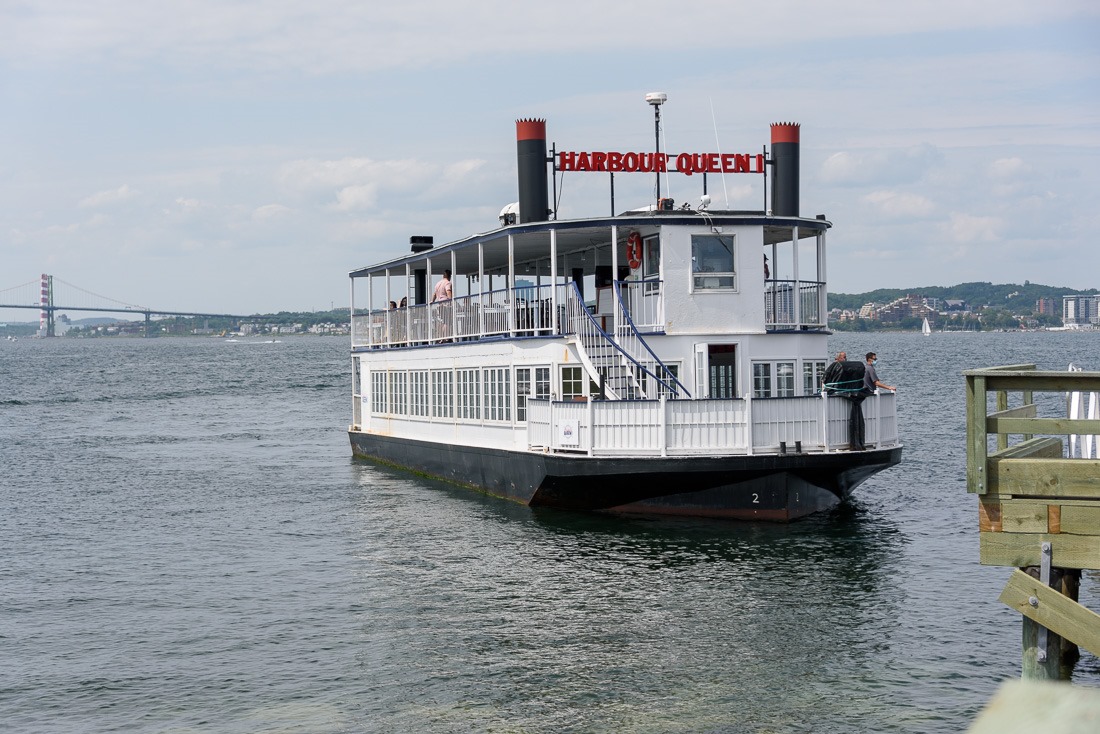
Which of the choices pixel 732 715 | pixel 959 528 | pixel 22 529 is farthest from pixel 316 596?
pixel 959 528

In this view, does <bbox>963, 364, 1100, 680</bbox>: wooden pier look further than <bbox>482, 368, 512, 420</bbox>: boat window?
No

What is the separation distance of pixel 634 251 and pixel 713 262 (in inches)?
71.3

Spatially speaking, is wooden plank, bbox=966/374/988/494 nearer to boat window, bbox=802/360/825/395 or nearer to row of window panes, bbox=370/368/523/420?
boat window, bbox=802/360/825/395

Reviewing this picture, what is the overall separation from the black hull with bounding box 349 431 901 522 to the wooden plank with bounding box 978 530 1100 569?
1040 centimetres

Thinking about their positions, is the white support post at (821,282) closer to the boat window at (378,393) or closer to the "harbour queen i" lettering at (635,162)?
the "harbour queen i" lettering at (635,162)

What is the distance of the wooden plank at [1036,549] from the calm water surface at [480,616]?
84.8 inches

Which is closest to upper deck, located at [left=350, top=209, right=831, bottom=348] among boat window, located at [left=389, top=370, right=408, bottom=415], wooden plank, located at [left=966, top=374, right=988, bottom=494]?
boat window, located at [left=389, top=370, right=408, bottom=415]

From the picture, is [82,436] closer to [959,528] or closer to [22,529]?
[22,529]

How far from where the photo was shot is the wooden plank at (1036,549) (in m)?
11.6

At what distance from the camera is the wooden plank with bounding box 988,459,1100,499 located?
11.6 metres

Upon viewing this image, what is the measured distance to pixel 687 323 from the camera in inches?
981

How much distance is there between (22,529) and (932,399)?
52.9 meters

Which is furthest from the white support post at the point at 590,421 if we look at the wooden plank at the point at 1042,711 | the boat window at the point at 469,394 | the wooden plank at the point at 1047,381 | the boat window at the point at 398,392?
the boat window at the point at 398,392

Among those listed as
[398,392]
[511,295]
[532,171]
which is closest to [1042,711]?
[511,295]
